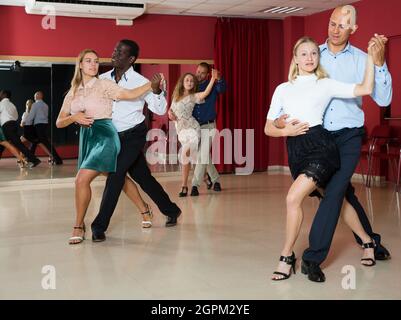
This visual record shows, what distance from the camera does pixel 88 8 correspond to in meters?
8.25

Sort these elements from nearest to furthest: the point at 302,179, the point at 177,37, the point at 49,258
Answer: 1. the point at 302,179
2. the point at 49,258
3. the point at 177,37

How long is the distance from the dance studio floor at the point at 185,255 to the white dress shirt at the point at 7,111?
7.89ft

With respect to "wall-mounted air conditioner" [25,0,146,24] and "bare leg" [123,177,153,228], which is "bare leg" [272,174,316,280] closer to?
"bare leg" [123,177,153,228]

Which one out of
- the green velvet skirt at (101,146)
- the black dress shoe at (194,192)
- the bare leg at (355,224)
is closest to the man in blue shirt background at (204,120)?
the black dress shoe at (194,192)

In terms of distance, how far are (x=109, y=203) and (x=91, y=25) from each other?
5241 mm

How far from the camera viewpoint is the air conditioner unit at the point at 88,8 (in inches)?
316

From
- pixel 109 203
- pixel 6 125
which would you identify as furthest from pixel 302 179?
pixel 6 125

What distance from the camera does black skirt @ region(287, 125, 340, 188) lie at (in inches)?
127

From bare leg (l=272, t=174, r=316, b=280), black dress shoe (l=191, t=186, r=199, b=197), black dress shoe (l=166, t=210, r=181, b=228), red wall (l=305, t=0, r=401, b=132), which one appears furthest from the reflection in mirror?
bare leg (l=272, t=174, r=316, b=280)

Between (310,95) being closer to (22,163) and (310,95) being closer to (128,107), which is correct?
(128,107)

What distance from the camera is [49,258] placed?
156 inches

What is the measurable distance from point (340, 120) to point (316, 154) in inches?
14.5

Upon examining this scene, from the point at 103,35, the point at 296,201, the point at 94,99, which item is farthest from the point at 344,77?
the point at 103,35
